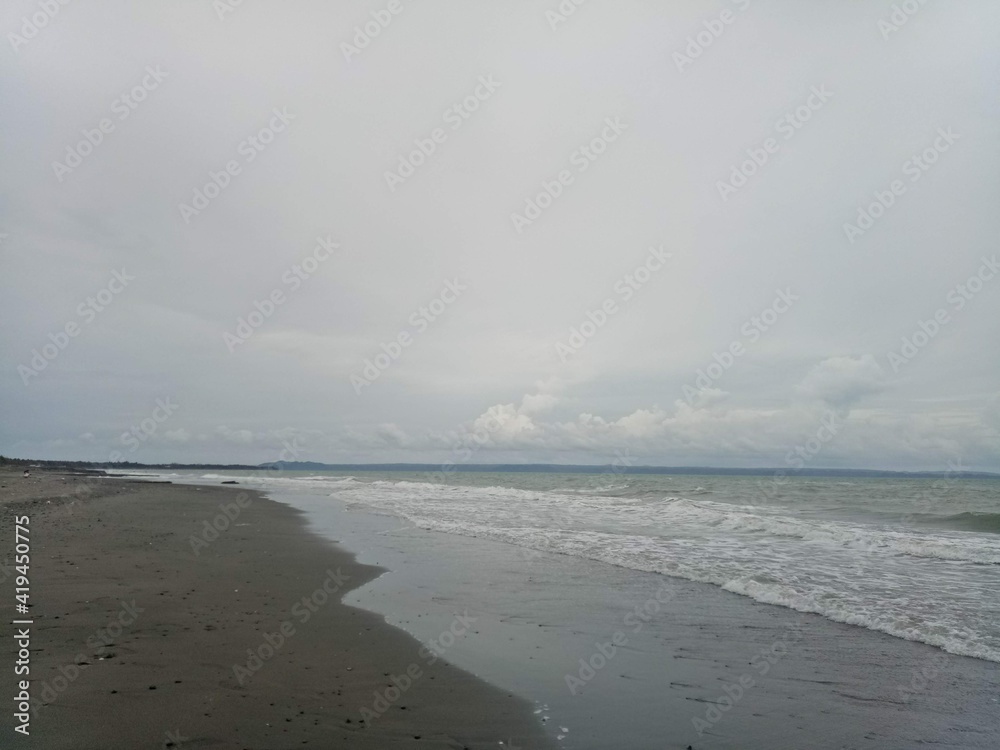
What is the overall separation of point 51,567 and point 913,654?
14775mm

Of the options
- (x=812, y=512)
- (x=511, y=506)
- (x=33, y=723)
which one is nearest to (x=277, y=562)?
(x=33, y=723)

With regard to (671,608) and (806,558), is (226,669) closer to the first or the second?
(671,608)

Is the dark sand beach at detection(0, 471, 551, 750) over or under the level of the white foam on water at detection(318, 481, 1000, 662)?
over

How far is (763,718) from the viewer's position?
6.11 m

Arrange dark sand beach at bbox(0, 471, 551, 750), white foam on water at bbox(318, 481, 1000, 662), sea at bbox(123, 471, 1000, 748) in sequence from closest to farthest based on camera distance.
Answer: dark sand beach at bbox(0, 471, 551, 750), sea at bbox(123, 471, 1000, 748), white foam on water at bbox(318, 481, 1000, 662)

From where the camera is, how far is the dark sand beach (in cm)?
527

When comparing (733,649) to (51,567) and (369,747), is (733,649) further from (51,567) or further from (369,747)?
(51,567)

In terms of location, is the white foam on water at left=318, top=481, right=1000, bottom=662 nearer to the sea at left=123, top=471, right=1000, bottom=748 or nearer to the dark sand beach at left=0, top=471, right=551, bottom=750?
the sea at left=123, top=471, right=1000, bottom=748

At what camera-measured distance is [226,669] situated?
6.71 metres

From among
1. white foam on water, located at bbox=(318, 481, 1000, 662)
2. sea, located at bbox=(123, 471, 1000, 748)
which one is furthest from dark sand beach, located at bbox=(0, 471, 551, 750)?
white foam on water, located at bbox=(318, 481, 1000, 662)

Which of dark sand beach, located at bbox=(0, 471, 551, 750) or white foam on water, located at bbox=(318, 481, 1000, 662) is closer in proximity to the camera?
dark sand beach, located at bbox=(0, 471, 551, 750)

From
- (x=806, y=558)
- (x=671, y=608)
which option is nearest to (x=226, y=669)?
(x=671, y=608)

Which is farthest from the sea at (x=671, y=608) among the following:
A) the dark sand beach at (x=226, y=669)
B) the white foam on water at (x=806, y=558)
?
the dark sand beach at (x=226, y=669)

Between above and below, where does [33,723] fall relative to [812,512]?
above
